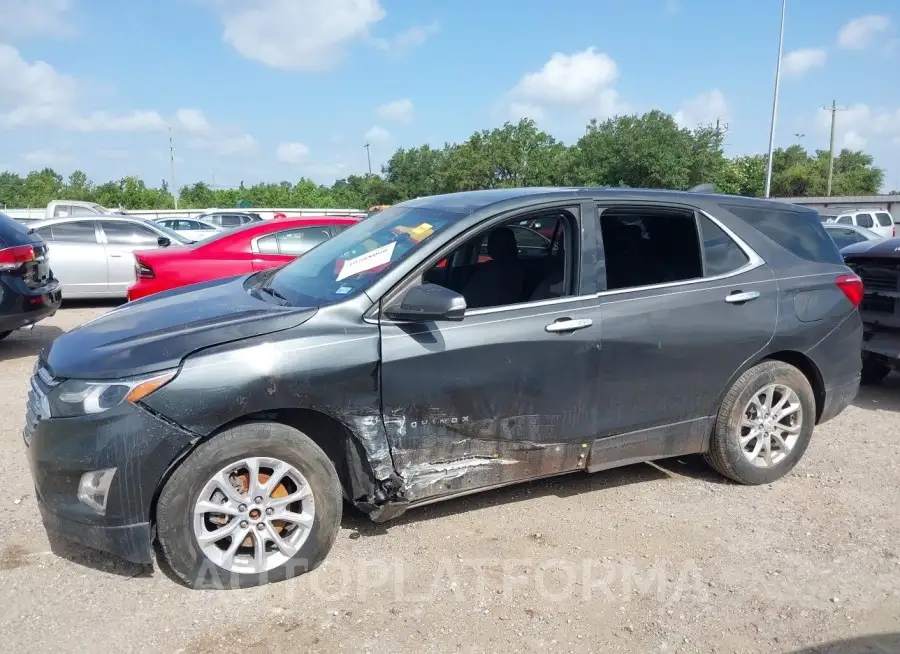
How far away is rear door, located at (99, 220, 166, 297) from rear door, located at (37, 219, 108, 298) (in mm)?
100

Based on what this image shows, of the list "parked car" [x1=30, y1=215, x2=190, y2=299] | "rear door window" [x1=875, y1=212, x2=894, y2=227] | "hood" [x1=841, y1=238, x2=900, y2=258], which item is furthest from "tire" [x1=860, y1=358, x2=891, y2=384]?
"rear door window" [x1=875, y1=212, x2=894, y2=227]

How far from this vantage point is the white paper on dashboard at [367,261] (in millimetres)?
3803

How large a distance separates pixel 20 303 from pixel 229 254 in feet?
7.18

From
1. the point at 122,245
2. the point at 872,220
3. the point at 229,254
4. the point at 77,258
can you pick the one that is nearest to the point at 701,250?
the point at 229,254

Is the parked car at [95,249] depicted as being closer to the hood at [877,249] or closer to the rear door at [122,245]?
the rear door at [122,245]

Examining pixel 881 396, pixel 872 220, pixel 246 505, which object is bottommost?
pixel 881 396

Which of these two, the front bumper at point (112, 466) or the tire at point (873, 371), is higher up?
the front bumper at point (112, 466)

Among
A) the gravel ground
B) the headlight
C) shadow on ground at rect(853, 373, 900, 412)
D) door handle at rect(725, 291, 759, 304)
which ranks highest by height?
door handle at rect(725, 291, 759, 304)

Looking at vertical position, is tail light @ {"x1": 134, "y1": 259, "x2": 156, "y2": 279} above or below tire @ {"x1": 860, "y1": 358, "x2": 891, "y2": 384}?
above

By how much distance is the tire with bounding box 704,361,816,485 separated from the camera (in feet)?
14.6

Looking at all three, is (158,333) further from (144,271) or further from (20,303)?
(144,271)

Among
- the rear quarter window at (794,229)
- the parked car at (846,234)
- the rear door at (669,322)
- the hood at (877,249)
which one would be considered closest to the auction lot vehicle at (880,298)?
the hood at (877,249)

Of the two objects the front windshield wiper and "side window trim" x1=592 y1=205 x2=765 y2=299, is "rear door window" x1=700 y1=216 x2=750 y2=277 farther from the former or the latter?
the front windshield wiper

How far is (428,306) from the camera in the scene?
3430mm
